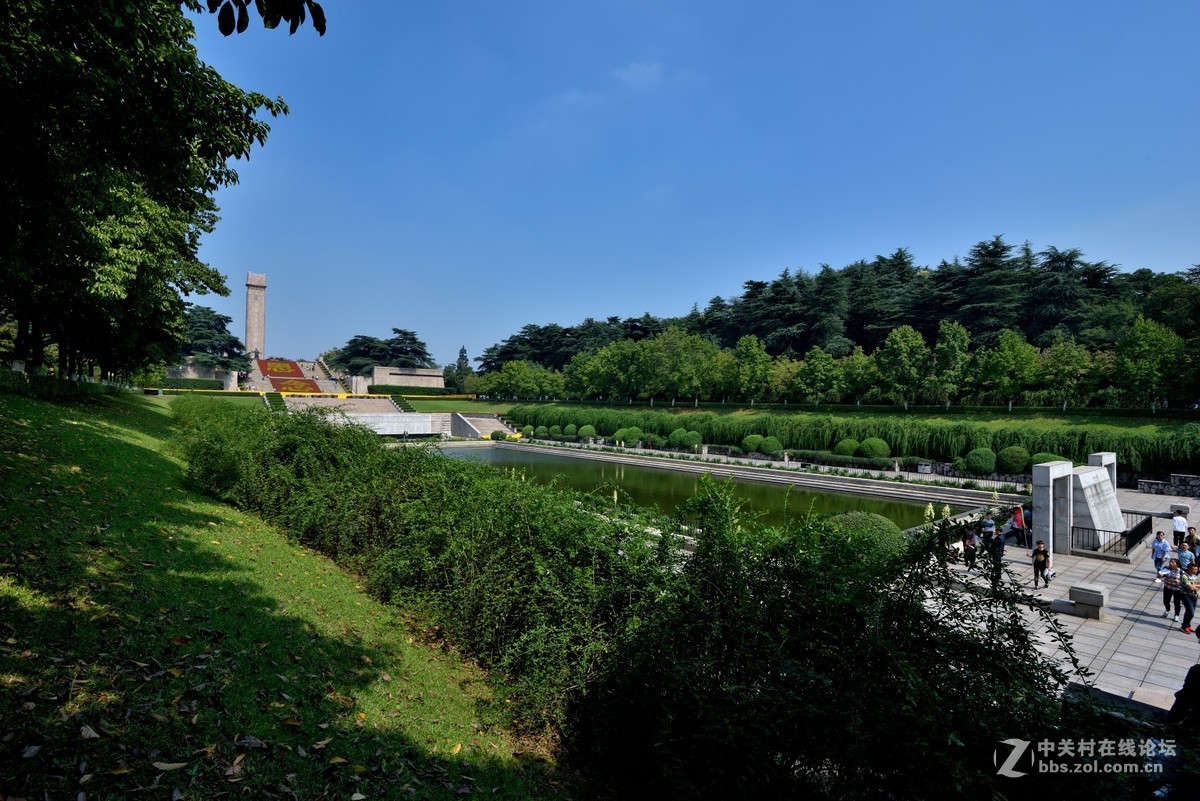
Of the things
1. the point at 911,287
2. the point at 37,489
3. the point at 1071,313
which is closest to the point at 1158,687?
the point at 37,489

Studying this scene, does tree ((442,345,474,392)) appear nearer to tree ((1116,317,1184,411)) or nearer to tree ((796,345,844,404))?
tree ((796,345,844,404))

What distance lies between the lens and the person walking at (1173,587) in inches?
337

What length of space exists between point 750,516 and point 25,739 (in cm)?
447

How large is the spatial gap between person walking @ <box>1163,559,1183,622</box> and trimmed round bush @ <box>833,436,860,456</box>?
20.4 metres

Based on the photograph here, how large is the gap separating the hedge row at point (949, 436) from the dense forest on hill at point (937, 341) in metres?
4.19

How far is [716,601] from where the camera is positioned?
340 cm

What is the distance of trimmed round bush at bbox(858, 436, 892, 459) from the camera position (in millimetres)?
28000

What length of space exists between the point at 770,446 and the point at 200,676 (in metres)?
30.9

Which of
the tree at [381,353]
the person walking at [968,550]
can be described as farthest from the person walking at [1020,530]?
the tree at [381,353]

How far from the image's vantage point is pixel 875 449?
28.2 metres

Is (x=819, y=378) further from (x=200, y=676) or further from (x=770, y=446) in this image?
(x=200, y=676)

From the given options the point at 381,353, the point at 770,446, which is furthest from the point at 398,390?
the point at 770,446

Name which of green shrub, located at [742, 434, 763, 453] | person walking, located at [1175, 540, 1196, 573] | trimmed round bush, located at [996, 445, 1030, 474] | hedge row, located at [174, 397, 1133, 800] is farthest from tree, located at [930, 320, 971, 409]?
hedge row, located at [174, 397, 1133, 800]

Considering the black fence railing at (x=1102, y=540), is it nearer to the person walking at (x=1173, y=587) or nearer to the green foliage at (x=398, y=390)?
the person walking at (x=1173, y=587)
